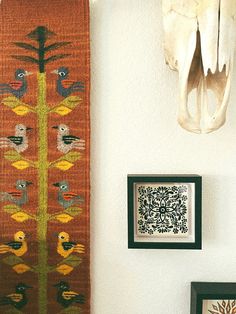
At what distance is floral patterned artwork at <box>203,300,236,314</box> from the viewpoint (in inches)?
35.0

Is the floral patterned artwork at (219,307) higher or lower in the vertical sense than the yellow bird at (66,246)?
lower

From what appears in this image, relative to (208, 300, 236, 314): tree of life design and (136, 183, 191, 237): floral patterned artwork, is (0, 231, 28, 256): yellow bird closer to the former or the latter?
(136, 183, 191, 237): floral patterned artwork

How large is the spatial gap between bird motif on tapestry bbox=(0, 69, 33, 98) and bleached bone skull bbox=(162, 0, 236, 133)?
366 millimetres

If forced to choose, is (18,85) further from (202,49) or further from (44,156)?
(202,49)

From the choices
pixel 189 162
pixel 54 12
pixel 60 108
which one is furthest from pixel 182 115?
pixel 54 12

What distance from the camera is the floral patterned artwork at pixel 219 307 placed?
889 millimetres

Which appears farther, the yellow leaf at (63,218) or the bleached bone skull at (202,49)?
the yellow leaf at (63,218)

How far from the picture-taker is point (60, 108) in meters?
0.93

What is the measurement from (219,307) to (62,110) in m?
0.62

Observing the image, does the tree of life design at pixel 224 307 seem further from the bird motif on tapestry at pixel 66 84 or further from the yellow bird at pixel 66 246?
the bird motif on tapestry at pixel 66 84

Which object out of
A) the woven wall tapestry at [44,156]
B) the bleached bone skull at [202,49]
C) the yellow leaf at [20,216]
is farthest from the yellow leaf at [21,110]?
the bleached bone skull at [202,49]

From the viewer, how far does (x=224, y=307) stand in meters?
0.89

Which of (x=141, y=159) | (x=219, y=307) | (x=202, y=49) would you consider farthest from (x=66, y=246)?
(x=202, y=49)

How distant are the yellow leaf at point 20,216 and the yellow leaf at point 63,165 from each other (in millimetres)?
150
